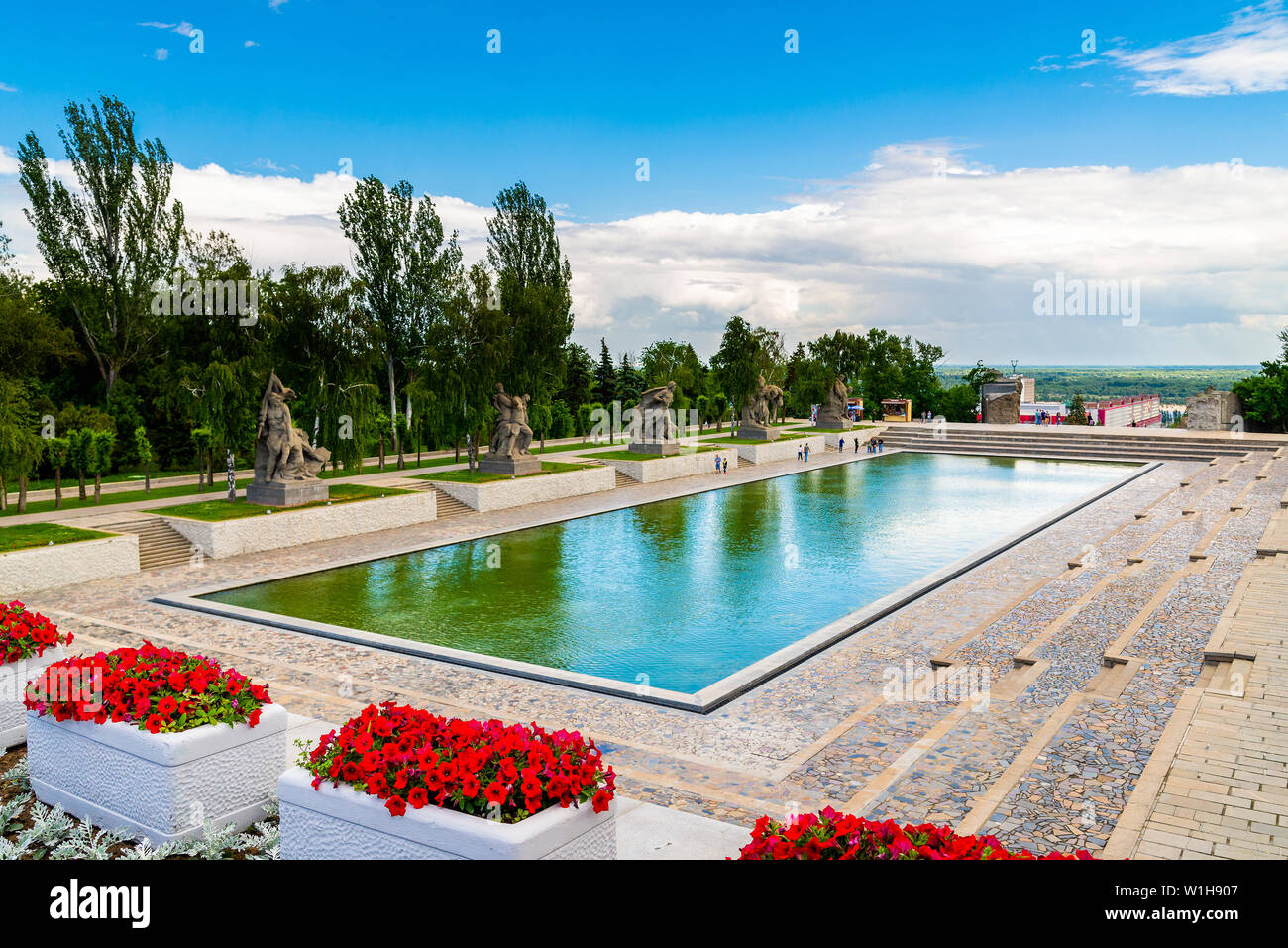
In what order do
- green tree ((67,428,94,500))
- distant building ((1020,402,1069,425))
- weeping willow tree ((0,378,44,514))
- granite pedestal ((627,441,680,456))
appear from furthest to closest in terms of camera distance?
distant building ((1020,402,1069,425))
granite pedestal ((627,441,680,456))
green tree ((67,428,94,500))
weeping willow tree ((0,378,44,514))

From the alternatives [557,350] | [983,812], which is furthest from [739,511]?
[983,812]

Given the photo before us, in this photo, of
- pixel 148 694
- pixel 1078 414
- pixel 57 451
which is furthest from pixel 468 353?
pixel 1078 414

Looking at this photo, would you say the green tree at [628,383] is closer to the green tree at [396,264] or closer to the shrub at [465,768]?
the green tree at [396,264]

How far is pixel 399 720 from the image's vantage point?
5980mm

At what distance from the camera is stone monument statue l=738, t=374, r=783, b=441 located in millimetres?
44500

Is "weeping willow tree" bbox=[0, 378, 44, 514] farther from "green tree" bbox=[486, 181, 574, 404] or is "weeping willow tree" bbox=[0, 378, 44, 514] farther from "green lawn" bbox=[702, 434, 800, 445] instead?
"green lawn" bbox=[702, 434, 800, 445]

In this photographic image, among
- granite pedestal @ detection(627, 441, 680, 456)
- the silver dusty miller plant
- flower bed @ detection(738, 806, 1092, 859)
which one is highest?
granite pedestal @ detection(627, 441, 680, 456)

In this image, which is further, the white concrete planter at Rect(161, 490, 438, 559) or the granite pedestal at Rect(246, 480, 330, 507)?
the granite pedestal at Rect(246, 480, 330, 507)

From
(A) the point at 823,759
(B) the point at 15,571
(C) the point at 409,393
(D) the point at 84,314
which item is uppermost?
(D) the point at 84,314

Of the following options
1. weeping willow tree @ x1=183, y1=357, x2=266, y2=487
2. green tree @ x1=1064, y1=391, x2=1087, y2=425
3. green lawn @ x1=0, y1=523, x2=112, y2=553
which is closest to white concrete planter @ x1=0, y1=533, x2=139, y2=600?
green lawn @ x1=0, y1=523, x2=112, y2=553

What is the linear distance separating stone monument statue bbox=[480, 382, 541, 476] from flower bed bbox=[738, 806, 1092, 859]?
2555 cm
